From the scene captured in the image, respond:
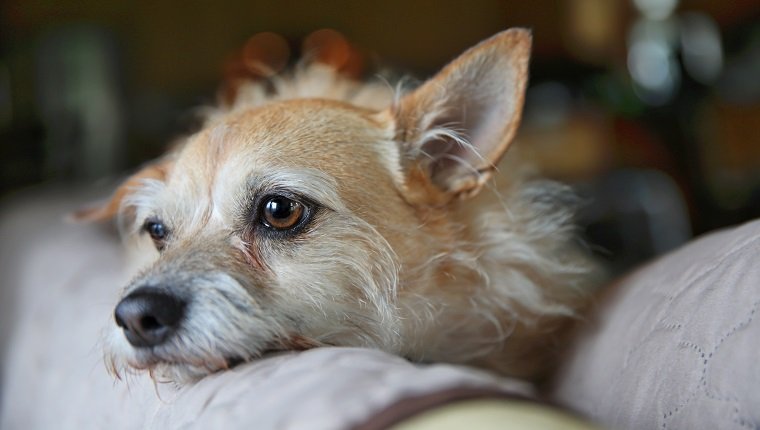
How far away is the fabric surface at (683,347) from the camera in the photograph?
2.47 ft

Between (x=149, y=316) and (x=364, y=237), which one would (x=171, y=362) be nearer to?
(x=149, y=316)

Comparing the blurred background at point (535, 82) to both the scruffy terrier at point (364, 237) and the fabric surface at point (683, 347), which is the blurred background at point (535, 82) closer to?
the scruffy terrier at point (364, 237)

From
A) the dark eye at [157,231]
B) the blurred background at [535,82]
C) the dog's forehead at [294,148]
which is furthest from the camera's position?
the blurred background at [535,82]

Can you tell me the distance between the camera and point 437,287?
123cm

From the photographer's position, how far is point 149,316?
3.16 feet

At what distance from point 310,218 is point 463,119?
0.34 meters

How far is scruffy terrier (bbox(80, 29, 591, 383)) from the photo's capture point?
998mm

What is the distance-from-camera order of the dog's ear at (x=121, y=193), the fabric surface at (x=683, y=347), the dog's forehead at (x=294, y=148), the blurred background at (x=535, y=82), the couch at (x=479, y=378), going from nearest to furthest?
the couch at (x=479, y=378) < the fabric surface at (x=683, y=347) < the dog's forehead at (x=294, y=148) < the dog's ear at (x=121, y=193) < the blurred background at (x=535, y=82)

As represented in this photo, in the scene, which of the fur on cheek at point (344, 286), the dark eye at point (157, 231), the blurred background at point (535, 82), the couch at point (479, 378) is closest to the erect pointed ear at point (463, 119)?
the fur on cheek at point (344, 286)

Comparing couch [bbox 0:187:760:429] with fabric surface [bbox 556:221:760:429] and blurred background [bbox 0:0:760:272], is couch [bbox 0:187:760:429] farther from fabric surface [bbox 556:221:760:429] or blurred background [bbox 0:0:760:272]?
blurred background [bbox 0:0:760:272]

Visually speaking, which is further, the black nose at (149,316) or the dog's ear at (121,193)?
the dog's ear at (121,193)

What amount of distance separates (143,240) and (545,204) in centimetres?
77

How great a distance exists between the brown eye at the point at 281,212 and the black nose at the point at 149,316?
0.77ft

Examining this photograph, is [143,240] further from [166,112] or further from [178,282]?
[166,112]
